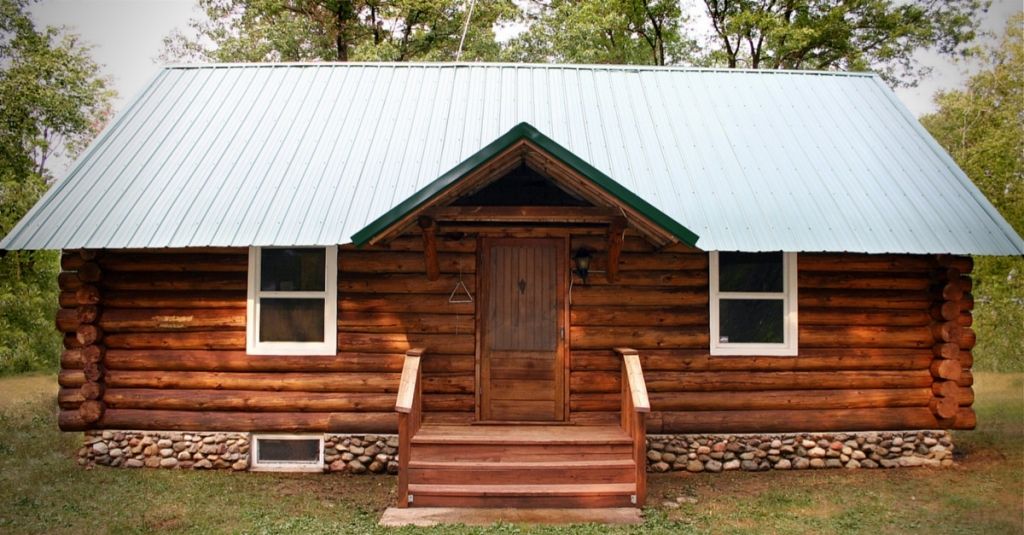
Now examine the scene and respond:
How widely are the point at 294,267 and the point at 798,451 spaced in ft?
23.0

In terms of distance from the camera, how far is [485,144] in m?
10.1

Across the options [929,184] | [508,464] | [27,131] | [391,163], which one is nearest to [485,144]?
[391,163]

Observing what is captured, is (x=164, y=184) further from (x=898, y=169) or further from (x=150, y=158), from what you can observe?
(x=898, y=169)

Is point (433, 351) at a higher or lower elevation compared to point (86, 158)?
lower

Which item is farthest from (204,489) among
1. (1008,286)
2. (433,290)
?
(1008,286)

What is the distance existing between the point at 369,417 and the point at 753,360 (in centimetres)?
503

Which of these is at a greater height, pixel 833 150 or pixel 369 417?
pixel 833 150

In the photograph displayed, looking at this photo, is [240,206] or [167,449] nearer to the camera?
[240,206]

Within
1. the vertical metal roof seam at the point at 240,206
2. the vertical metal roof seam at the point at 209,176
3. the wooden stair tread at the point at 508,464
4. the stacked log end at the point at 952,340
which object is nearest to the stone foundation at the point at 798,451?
the stacked log end at the point at 952,340

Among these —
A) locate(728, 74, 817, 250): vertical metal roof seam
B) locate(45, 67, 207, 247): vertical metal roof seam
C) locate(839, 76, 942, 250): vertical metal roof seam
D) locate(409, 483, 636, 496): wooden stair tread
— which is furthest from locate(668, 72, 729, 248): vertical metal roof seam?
locate(45, 67, 207, 247): vertical metal roof seam

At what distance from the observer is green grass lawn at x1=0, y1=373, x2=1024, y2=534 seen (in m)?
7.25

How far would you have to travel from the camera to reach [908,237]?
9000 mm

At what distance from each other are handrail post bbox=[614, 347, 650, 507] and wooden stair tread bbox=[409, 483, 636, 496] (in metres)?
0.15

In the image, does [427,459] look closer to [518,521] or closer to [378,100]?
[518,521]
